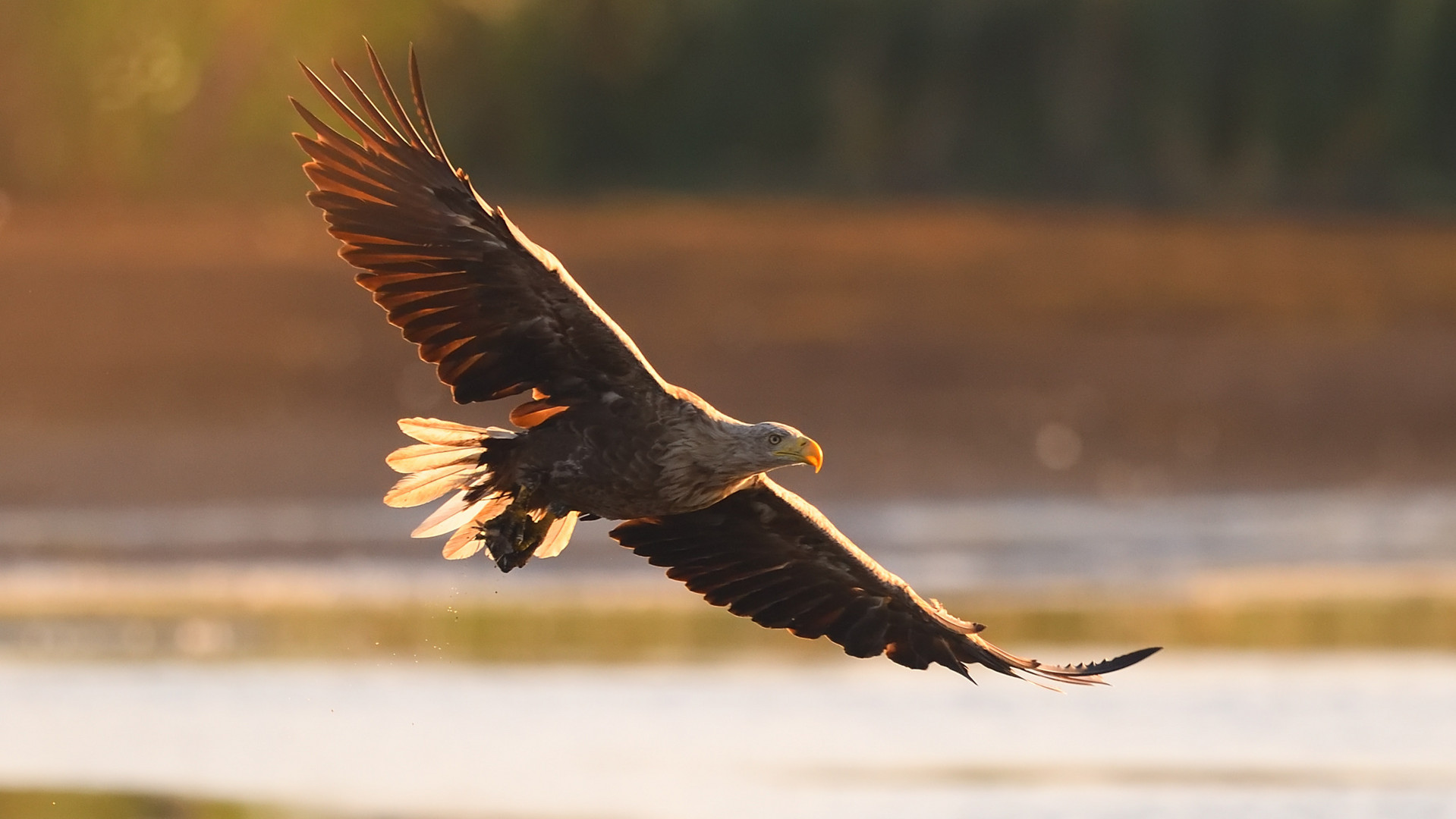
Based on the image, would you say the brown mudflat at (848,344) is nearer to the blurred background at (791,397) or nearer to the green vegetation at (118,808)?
the blurred background at (791,397)

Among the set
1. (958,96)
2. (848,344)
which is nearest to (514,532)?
(848,344)

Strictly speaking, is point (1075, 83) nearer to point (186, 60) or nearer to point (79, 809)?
point (186, 60)

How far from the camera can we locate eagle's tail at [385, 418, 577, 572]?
25.2 feet

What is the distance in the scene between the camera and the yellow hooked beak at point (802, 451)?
753 centimetres

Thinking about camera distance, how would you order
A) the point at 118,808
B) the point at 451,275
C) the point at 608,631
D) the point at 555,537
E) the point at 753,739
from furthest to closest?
the point at 608,631 → the point at 753,739 → the point at 118,808 → the point at 555,537 → the point at 451,275

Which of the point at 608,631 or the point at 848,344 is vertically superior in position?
the point at 848,344

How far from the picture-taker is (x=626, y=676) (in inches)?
503

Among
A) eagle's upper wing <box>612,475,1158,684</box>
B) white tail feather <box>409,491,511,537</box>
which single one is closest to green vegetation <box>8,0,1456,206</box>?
eagle's upper wing <box>612,475,1158,684</box>

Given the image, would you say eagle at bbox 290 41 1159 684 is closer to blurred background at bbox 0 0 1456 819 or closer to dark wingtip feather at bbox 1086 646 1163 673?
dark wingtip feather at bbox 1086 646 1163 673

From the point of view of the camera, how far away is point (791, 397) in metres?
19.1

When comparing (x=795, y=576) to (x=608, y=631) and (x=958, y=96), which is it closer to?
(x=608, y=631)

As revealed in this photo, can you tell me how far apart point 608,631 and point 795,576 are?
596 cm

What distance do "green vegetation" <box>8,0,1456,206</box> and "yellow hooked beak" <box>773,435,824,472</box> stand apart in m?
14.0

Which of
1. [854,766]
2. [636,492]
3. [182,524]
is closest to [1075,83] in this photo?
[182,524]
